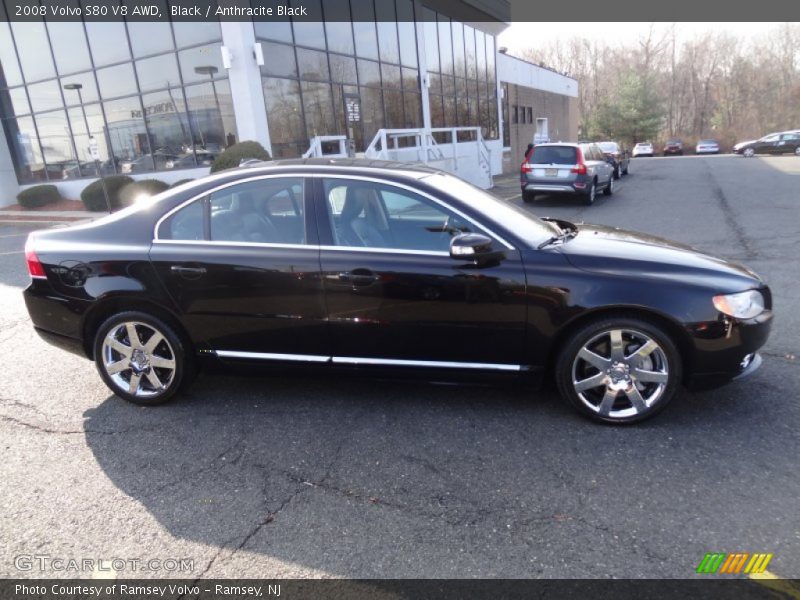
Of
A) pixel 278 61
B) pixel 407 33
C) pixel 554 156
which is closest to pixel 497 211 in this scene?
pixel 554 156

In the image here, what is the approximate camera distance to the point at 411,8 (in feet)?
70.9

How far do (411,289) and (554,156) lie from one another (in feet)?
38.2

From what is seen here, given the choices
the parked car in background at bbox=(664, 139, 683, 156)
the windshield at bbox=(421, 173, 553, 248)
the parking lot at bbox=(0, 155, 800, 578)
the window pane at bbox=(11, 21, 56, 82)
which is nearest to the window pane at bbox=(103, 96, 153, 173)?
the window pane at bbox=(11, 21, 56, 82)

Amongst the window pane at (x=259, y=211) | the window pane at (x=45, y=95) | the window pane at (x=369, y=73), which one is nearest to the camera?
the window pane at (x=259, y=211)

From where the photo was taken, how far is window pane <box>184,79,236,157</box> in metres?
14.7

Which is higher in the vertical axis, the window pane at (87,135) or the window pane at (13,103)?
the window pane at (13,103)

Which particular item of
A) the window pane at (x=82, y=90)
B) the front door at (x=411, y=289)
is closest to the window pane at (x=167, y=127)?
the window pane at (x=82, y=90)

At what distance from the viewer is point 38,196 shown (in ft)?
57.6

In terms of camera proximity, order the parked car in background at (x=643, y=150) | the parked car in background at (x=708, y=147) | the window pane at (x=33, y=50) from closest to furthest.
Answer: the window pane at (x=33, y=50) < the parked car in background at (x=708, y=147) < the parked car in background at (x=643, y=150)

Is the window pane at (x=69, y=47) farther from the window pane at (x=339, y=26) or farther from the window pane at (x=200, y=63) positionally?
the window pane at (x=339, y=26)

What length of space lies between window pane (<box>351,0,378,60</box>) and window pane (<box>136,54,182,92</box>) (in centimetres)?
618

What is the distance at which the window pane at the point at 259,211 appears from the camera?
137 inches

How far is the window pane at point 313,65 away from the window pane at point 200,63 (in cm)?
243

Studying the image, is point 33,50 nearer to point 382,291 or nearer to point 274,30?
point 274,30
